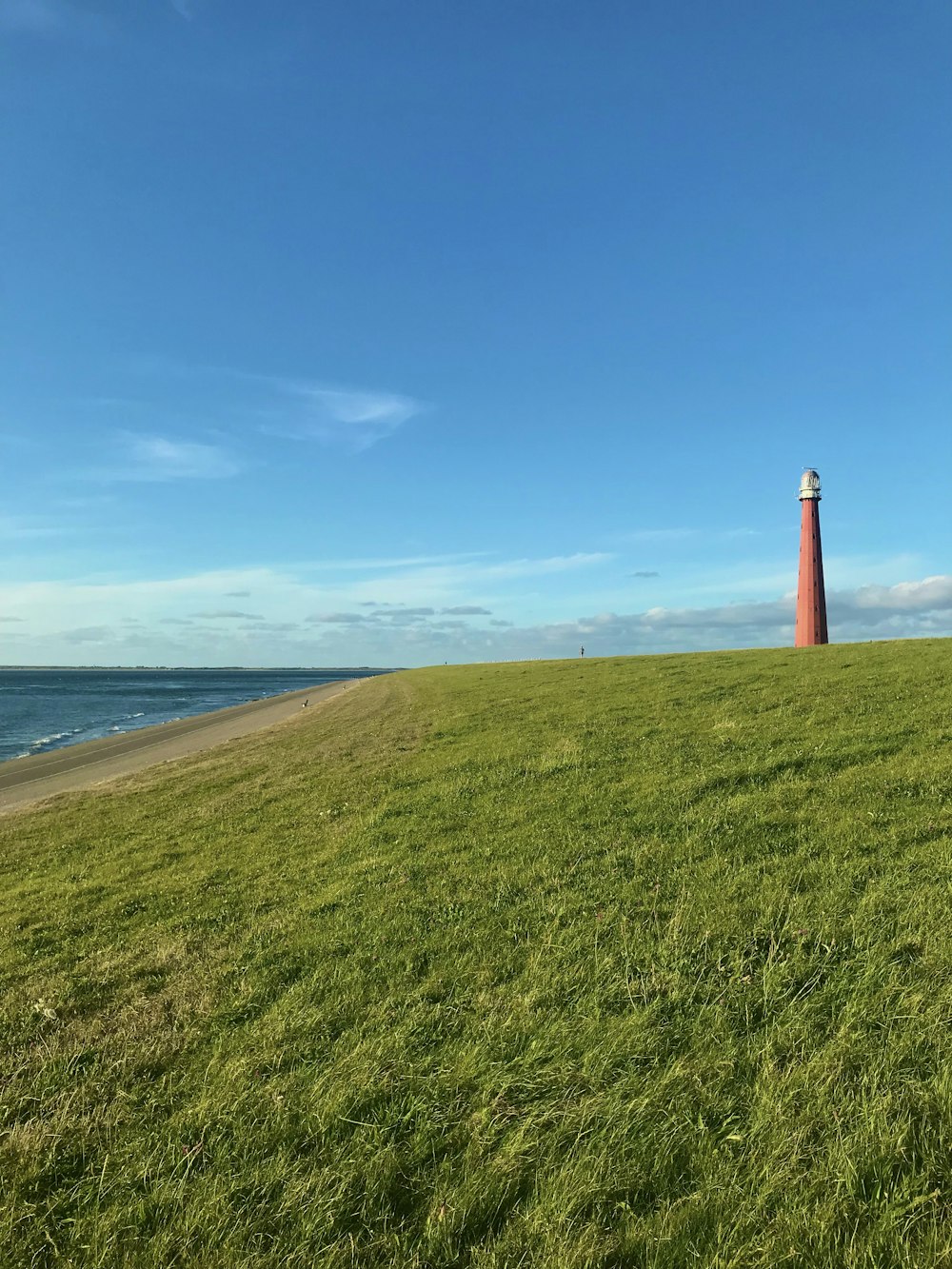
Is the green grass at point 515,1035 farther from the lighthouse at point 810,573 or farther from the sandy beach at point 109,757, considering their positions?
the lighthouse at point 810,573

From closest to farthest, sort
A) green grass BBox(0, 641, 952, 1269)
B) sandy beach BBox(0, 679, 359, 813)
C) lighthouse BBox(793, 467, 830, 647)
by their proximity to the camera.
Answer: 1. green grass BBox(0, 641, 952, 1269)
2. sandy beach BBox(0, 679, 359, 813)
3. lighthouse BBox(793, 467, 830, 647)

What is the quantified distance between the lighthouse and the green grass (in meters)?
55.0

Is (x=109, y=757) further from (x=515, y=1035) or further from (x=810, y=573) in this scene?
(x=810, y=573)

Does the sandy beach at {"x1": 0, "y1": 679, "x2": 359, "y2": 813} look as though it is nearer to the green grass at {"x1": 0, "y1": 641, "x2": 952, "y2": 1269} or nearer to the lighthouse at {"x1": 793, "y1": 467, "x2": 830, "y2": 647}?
the green grass at {"x1": 0, "y1": 641, "x2": 952, "y2": 1269}

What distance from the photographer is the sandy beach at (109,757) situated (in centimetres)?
3091

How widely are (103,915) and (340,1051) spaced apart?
20.4ft

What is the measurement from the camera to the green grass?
391cm

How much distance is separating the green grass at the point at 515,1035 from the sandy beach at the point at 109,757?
21320 mm

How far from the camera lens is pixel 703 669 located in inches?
1222

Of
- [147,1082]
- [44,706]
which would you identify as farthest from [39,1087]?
[44,706]

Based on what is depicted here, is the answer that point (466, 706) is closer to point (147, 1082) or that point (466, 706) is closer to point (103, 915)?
point (103, 915)

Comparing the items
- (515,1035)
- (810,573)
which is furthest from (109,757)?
(810,573)

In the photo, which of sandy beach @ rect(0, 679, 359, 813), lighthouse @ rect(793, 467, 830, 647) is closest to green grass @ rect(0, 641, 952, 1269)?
sandy beach @ rect(0, 679, 359, 813)

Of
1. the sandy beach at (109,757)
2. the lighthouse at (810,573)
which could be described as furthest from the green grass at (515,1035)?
the lighthouse at (810,573)
